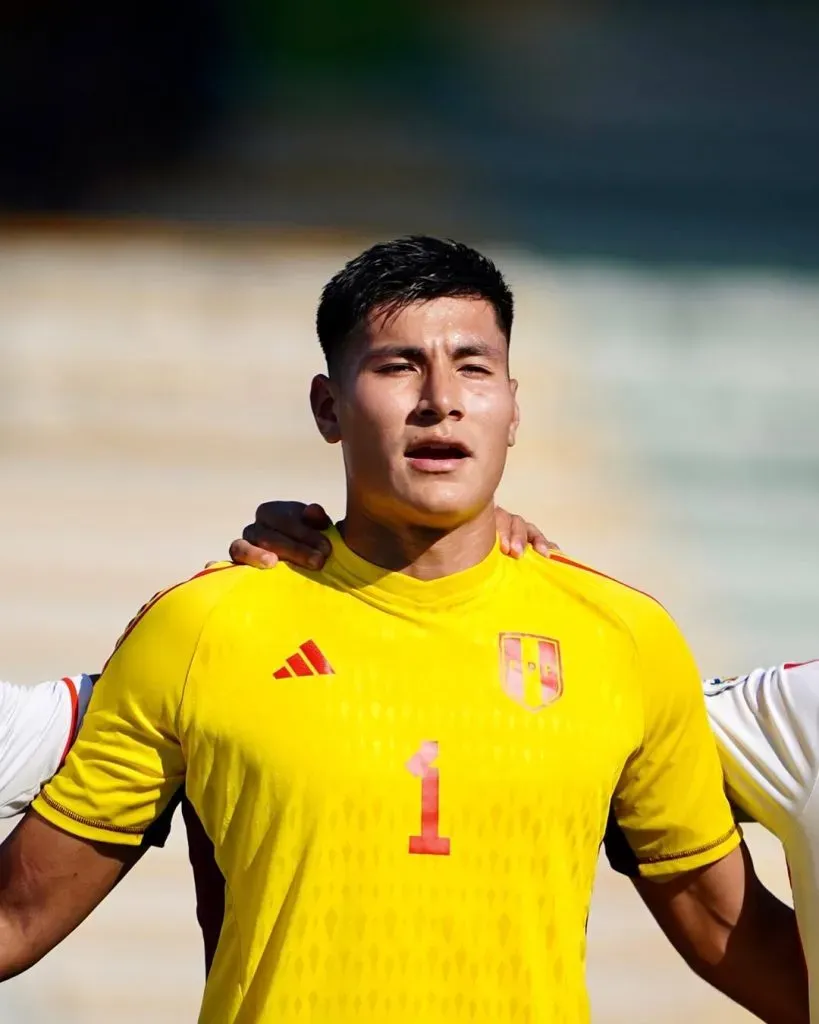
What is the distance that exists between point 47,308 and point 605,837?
2.26 m

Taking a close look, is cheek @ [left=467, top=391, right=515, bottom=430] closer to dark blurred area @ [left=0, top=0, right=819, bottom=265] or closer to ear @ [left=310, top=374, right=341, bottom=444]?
ear @ [left=310, top=374, right=341, bottom=444]

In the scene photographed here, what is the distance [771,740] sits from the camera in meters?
2.16

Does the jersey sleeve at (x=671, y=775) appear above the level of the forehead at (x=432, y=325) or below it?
below

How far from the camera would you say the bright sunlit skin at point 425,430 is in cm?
203

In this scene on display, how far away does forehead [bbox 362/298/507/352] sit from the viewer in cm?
207

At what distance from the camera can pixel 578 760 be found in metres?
2.02

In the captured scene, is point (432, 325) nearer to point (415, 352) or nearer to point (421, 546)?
point (415, 352)

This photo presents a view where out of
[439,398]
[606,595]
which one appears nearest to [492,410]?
[439,398]

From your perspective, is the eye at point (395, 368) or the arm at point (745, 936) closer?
the eye at point (395, 368)

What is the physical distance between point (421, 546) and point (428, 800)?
1.29ft

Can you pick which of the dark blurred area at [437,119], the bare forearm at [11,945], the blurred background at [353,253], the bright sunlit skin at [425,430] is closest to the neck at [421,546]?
the bright sunlit skin at [425,430]

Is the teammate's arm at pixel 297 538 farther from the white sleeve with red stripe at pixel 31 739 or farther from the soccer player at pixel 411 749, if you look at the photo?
the white sleeve with red stripe at pixel 31 739

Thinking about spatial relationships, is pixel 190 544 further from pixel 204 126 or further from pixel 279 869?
pixel 279 869

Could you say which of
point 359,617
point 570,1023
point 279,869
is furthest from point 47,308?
point 570,1023
